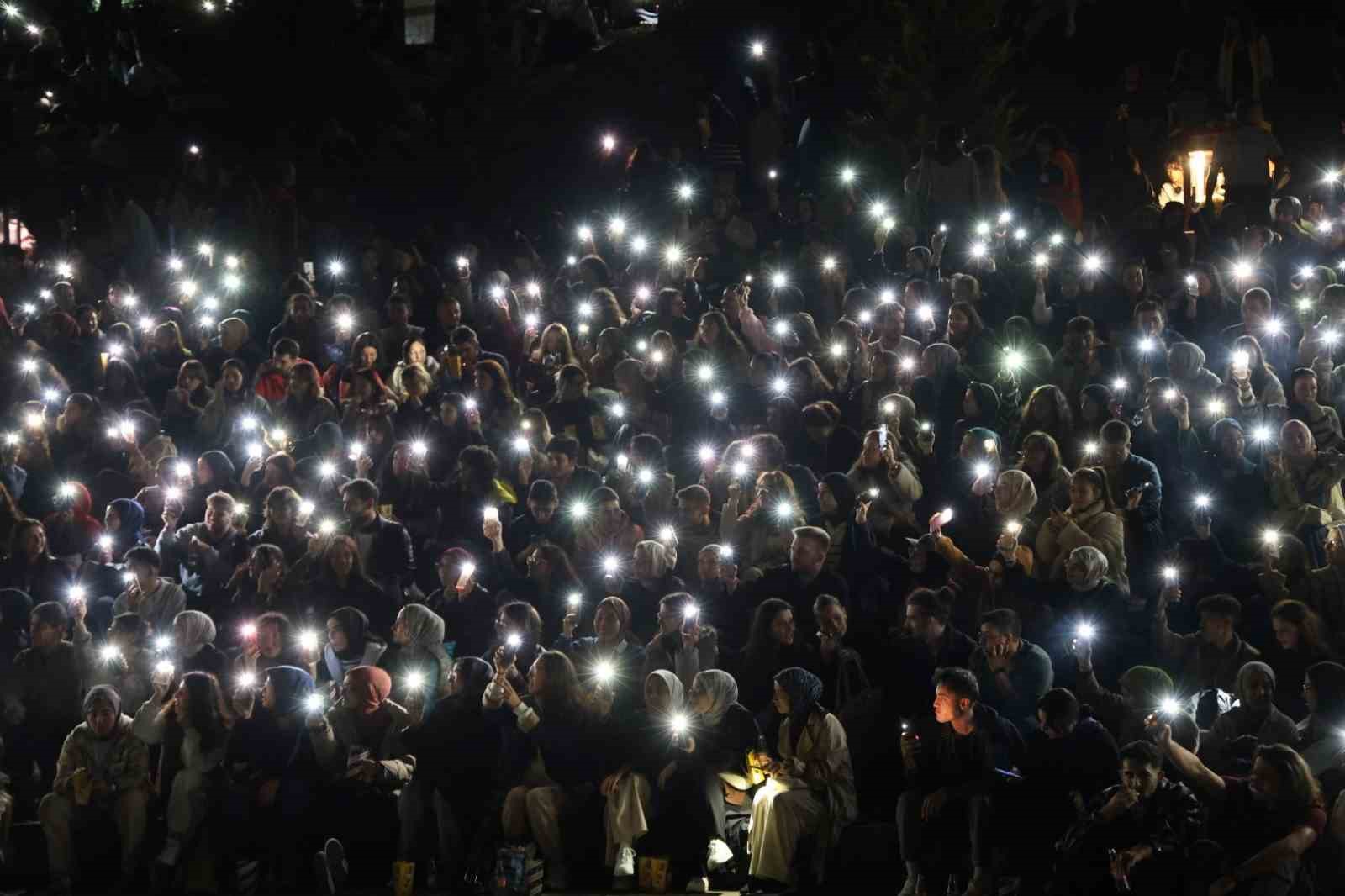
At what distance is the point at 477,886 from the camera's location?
966 cm

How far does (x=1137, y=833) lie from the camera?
824cm

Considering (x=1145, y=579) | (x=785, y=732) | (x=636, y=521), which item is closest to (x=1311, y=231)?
(x=1145, y=579)

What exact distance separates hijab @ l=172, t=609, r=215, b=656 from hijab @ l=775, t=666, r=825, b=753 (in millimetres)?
3915

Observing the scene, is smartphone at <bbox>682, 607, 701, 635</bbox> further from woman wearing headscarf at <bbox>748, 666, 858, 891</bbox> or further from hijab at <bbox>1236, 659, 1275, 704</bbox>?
hijab at <bbox>1236, 659, 1275, 704</bbox>

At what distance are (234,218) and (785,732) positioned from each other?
11130 mm

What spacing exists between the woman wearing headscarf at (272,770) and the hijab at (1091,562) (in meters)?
4.69

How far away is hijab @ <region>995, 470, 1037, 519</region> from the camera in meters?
11.4

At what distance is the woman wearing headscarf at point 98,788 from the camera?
9.95 metres

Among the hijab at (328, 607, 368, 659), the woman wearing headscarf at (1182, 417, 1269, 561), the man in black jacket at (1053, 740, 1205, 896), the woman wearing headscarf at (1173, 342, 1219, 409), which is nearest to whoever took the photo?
the man in black jacket at (1053, 740, 1205, 896)

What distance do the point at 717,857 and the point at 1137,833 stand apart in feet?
8.01

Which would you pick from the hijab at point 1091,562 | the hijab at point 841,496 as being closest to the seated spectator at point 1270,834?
the hijab at point 1091,562

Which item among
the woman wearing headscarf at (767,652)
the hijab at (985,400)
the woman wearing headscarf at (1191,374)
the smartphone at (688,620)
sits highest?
the woman wearing headscarf at (1191,374)

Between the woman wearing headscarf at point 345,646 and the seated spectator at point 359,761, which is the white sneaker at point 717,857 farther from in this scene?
the woman wearing headscarf at point 345,646

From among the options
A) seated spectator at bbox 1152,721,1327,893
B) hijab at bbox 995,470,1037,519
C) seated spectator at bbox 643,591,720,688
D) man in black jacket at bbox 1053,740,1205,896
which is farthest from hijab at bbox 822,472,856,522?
seated spectator at bbox 1152,721,1327,893
